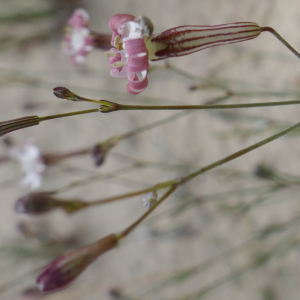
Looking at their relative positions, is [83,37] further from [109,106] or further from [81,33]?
[109,106]

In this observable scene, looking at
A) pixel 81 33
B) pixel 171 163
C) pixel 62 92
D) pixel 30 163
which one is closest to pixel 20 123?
pixel 62 92

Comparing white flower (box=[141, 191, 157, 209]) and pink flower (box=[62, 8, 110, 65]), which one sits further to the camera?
Result: pink flower (box=[62, 8, 110, 65])

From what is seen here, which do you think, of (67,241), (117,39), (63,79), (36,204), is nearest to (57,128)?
(63,79)

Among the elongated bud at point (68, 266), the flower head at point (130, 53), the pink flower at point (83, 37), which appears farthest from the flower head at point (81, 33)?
the elongated bud at point (68, 266)

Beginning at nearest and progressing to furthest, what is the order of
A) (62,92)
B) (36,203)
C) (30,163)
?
(62,92) → (36,203) → (30,163)

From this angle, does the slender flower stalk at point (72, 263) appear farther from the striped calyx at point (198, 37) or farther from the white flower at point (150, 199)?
the striped calyx at point (198, 37)

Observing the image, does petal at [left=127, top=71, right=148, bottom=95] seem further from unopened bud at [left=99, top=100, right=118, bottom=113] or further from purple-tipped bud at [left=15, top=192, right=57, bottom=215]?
purple-tipped bud at [left=15, top=192, right=57, bottom=215]

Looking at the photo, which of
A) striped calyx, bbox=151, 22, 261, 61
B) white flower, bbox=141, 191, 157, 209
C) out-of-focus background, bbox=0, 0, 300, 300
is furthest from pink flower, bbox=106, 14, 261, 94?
out-of-focus background, bbox=0, 0, 300, 300
